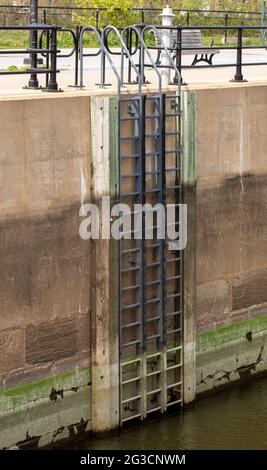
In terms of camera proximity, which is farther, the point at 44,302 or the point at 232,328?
the point at 232,328

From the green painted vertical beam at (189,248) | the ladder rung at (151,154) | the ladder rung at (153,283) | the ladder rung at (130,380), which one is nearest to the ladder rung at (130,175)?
the ladder rung at (151,154)

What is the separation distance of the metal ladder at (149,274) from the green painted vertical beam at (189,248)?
0.33 ft

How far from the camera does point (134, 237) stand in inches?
528

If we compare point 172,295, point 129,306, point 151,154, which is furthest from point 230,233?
point 129,306

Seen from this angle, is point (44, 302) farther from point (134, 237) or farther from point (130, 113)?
point (130, 113)

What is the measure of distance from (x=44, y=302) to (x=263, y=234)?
4106 mm

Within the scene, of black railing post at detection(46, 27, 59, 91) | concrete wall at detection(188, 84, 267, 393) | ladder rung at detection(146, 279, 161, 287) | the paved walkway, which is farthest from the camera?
the paved walkway

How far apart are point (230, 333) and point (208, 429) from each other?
1.69 metres

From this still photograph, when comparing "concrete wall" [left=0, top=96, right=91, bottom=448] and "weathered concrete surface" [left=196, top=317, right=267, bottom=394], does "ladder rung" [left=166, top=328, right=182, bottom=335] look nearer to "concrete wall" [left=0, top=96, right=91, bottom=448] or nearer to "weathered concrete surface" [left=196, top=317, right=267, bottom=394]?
"weathered concrete surface" [left=196, top=317, right=267, bottom=394]

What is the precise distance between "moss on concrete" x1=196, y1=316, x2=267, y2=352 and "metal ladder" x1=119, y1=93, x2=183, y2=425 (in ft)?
2.32

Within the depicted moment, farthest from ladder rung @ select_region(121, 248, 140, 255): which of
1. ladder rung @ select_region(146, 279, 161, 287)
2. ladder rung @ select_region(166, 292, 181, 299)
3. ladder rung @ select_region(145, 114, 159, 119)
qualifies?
ladder rung @ select_region(145, 114, 159, 119)

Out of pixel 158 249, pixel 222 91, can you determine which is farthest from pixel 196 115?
pixel 158 249

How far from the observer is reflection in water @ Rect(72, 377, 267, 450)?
13258 mm
